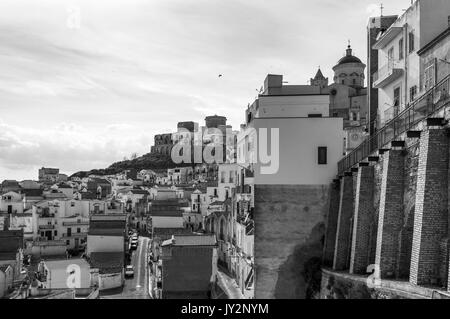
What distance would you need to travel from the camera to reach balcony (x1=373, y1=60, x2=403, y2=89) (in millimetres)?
22402

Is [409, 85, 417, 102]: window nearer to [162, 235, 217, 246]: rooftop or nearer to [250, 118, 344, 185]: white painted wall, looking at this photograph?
[250, 118, 344, 185]: white painted wall

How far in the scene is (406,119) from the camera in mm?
15023

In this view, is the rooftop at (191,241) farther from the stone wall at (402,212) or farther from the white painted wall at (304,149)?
the stone wall at (402,212)

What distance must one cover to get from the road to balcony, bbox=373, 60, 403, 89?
20.5 meters

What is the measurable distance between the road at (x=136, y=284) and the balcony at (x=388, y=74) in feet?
67.2

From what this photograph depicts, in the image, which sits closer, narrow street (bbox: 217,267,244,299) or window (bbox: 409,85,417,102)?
window (bbox: 409,85,417,102)

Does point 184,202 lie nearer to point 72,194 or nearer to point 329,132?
point 72,194

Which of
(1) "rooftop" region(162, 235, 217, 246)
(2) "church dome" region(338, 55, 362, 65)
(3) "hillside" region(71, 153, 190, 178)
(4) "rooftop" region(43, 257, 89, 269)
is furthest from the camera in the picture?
(3) "hillside" region(71, 153, 190, 178)

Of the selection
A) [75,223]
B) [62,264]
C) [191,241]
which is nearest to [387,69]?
[191,241]

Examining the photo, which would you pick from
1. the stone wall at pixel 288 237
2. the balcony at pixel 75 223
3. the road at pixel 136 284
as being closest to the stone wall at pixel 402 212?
the stone wall at pixel 288 237

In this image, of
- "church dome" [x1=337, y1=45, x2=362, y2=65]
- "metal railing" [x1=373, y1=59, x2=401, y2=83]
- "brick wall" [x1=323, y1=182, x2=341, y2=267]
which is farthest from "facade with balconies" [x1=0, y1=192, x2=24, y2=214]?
"brick wall" [x1=323, y1=182, x2=341, y2=267]

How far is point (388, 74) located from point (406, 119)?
872 centimetres
